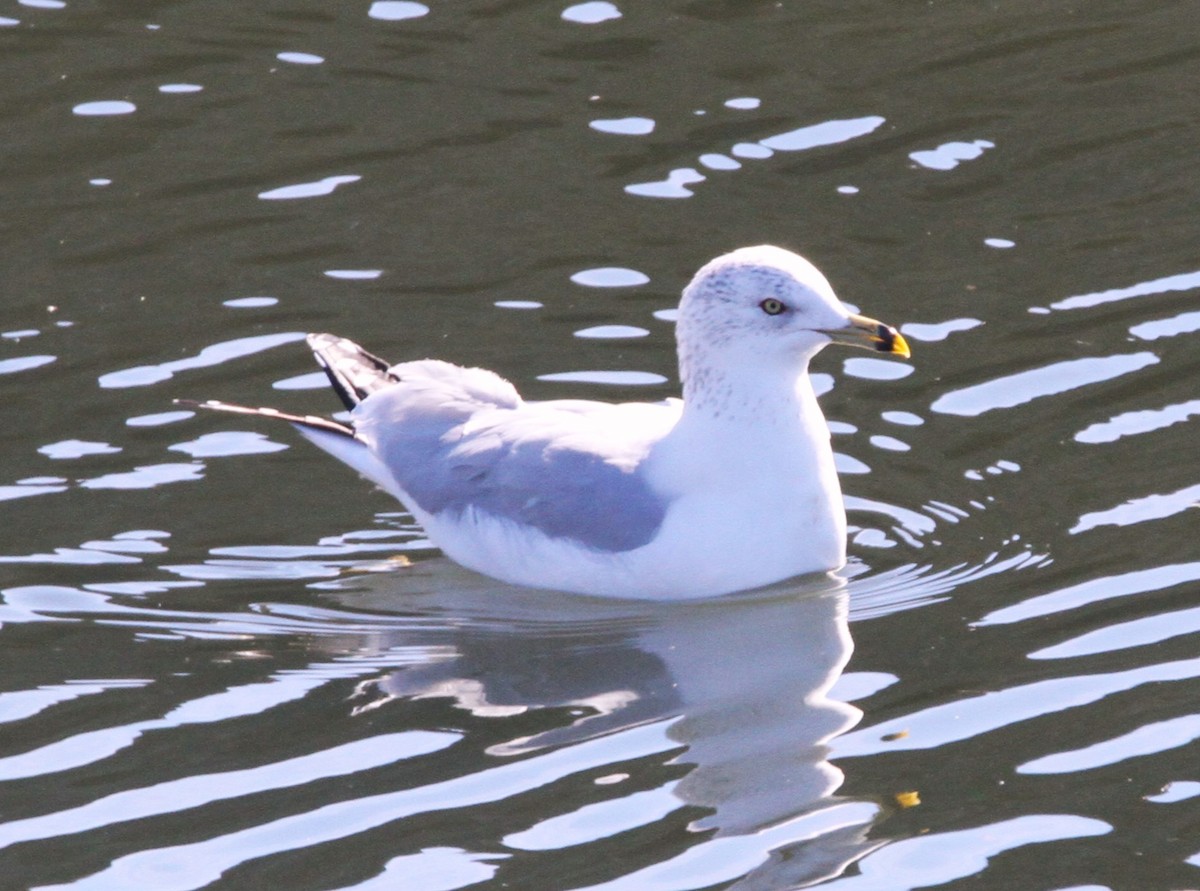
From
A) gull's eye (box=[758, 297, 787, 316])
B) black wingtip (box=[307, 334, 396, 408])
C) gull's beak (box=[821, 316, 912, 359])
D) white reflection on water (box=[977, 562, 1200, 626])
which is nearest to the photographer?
white reflection on water (box=[977, 562, 1200, 626])

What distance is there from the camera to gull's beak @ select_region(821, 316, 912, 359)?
22.7ft

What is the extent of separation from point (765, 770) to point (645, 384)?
2.98 meters

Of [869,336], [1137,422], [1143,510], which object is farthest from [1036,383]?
[869,336]

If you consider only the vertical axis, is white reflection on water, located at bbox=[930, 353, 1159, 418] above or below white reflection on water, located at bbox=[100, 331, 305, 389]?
below

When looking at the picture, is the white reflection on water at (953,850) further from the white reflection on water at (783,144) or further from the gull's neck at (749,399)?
the white reflection on water at (783,144)

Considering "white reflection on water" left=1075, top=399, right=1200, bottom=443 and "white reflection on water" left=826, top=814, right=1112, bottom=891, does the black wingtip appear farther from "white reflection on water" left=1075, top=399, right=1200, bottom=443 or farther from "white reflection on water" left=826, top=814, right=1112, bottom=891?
"white reflection on water" left=826, top=814, right=1112, bottom=891

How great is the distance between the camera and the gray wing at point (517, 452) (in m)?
7.10

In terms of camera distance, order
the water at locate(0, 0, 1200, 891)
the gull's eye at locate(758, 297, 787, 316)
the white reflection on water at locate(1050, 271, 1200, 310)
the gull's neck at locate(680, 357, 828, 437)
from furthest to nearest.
Result: the white reflection on water at locate(1050, 271, 1200, 310) → the gull's neck at locate(680, 357, 828, 437) → the gull's eye at locate(758, 297, 787, 316) → the water at locate(0, 0, 1200, 891)

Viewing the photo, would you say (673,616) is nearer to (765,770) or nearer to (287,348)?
(765,770)

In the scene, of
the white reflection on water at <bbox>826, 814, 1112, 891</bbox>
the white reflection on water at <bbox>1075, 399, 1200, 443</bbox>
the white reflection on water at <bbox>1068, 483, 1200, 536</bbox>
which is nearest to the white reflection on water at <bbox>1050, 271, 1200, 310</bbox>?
the white reflection on water at <bbox>1075, 399, 1200, 443</bbox>

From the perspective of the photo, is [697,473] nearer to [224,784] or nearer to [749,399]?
[749,399]

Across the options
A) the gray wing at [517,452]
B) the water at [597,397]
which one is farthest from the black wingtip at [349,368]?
the water at [597,397]

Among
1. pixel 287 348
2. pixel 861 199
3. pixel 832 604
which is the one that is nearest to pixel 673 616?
pixel 832 604

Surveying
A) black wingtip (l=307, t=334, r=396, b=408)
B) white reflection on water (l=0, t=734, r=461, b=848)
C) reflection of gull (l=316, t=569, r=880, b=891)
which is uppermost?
black wingtip (l=307, t=334, r=396, b=408)
